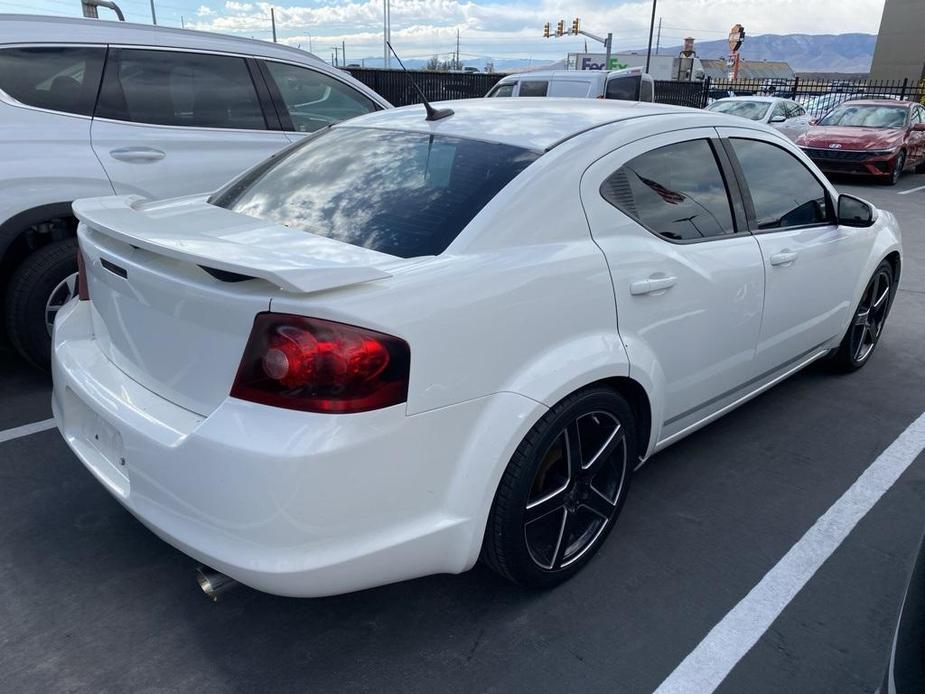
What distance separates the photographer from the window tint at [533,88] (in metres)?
12.5

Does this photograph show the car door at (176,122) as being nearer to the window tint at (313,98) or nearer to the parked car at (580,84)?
the window tint at (313,98)

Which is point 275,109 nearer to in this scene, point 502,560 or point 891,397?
point 502,560

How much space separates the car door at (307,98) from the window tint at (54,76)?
106 cm

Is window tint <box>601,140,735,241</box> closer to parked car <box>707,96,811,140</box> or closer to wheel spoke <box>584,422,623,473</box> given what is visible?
wheel spoke <box>584,422,623,473</box>

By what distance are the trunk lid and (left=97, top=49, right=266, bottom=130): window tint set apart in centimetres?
200

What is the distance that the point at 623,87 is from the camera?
1245 cm

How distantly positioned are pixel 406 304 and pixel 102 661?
143 centimetres

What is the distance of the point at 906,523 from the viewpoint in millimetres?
2932

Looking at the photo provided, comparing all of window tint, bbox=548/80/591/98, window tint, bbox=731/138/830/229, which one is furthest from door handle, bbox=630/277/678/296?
window tint, bbox=548/80/591/98

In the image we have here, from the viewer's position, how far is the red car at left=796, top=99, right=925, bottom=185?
12750 mm

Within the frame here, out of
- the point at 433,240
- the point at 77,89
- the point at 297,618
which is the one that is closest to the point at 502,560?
the point at 297,618

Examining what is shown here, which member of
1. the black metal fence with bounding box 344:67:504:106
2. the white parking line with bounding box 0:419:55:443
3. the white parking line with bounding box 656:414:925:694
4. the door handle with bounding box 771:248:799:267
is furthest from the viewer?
the black metal fence with bounding box 344:67:504:106

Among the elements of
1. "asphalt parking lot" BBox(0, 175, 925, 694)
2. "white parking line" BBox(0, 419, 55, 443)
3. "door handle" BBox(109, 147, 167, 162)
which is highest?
"door handle" BBox(109, 147, 167, 162)

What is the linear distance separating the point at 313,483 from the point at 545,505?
0.90 m
